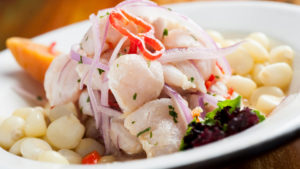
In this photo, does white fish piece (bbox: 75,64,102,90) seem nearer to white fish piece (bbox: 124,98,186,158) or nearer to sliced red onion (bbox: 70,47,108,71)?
sliced red onion (bbox: 70,47,108,71)

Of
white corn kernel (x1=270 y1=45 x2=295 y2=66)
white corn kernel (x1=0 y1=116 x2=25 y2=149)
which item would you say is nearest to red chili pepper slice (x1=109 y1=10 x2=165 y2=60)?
white corn kernel (x1=0 y1=116 x2=25 y2=149)

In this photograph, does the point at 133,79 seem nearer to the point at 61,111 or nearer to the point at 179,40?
the point at 179,40

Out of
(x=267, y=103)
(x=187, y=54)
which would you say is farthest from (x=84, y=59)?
(x=267, y=103)

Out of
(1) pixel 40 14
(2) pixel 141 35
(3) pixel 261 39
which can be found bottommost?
(1) pixel 40 14

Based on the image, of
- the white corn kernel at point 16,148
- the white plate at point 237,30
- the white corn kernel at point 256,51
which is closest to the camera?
the white plate at point 237,30

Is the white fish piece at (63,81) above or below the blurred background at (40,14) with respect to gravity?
above

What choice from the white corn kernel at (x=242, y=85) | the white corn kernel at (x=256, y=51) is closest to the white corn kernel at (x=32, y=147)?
the white corn kernel at (x=242, y=85)

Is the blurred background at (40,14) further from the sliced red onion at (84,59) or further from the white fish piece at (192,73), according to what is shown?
the white fish piece at (192,73)

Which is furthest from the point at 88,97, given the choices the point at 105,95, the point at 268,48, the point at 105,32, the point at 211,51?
the point at 268,48
